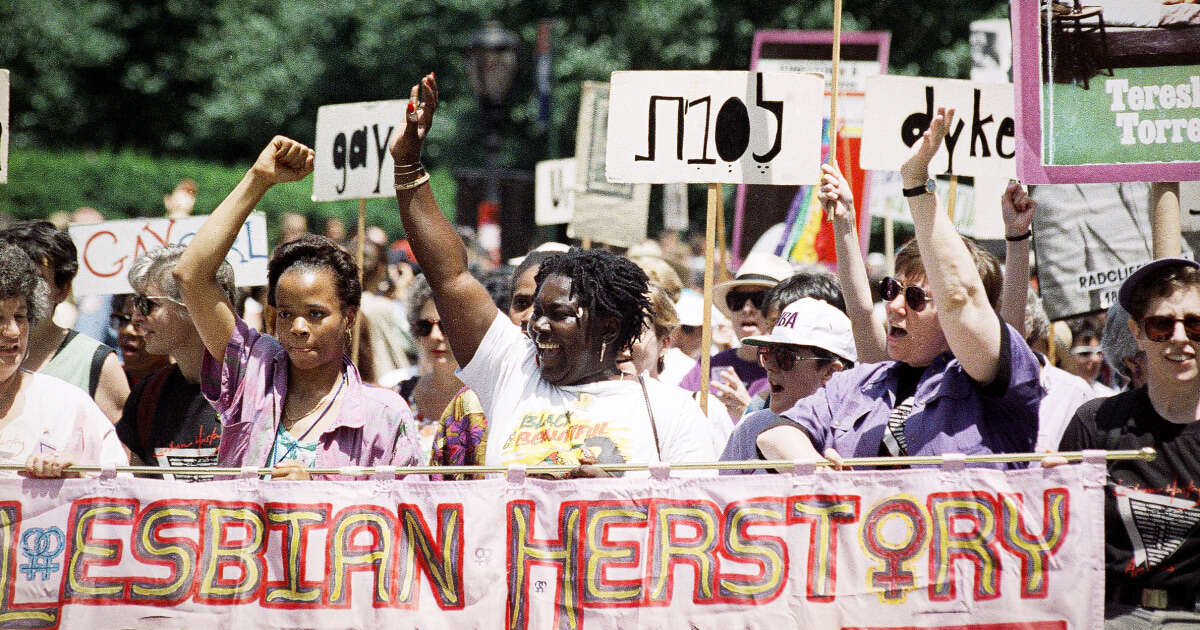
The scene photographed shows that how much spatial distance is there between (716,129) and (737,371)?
4.28 feet

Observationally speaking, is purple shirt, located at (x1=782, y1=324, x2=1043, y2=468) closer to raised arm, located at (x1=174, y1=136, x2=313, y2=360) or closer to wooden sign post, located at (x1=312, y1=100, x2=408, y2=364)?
raised arm, located at (x1=174, y1=136, x2=313, y2=360)

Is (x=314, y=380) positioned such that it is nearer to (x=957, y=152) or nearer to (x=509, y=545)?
(x=509, y=545)

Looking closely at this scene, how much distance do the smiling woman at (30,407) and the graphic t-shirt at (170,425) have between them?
33cm

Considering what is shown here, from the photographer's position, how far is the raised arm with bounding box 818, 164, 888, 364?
4.33m

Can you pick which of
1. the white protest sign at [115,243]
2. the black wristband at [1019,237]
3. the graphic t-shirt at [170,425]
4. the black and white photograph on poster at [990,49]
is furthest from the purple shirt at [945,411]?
the black and white photograph on poster at [990,49]

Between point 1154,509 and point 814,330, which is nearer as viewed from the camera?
point 1154,509

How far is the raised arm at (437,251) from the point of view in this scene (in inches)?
146

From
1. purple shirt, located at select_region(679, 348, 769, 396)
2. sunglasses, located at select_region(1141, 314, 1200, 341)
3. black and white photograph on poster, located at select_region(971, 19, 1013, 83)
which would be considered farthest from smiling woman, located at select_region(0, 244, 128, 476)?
black and white photograph on poster, located at select_region(971, 19, 1013, 83)

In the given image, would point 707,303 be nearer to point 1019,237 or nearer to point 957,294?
point 1019,237

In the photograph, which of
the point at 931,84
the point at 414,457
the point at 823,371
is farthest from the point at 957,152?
the point at 414,457

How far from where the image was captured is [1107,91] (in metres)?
4.55

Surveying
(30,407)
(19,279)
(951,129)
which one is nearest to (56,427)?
(30,407)

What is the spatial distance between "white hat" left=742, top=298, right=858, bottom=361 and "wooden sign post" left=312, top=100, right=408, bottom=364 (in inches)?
99.1

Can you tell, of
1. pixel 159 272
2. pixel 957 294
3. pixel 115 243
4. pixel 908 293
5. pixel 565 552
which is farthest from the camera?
pixel 115 243
